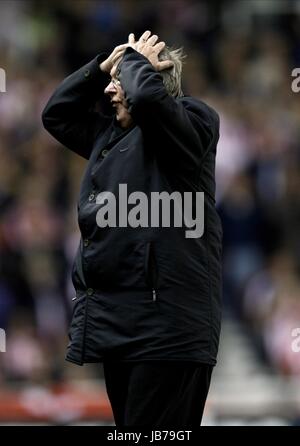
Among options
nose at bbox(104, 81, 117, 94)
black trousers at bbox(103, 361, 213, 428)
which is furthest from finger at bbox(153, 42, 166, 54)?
black trousers at bbox(103, 361, 213, 428)

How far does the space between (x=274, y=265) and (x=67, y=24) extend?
4161mm

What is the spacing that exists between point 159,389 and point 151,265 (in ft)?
1.42

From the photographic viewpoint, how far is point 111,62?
5.02m

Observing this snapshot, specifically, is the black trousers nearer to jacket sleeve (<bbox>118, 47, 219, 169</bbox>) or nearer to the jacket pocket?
the jacket pocket

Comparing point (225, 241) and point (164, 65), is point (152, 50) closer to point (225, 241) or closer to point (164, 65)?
point (164, 65)

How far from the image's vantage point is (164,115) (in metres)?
4.59

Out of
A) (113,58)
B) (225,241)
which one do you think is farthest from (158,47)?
(225,241)

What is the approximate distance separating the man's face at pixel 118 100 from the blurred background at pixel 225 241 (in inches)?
177

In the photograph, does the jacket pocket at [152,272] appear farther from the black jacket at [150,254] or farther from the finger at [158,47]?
the finger at [158,47]

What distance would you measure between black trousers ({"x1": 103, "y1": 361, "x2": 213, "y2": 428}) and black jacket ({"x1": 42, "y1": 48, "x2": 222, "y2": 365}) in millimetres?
53

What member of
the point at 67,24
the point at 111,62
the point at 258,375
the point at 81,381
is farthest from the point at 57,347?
the point at 111,62

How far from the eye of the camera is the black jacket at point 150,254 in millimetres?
4629

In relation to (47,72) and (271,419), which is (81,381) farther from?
(47,72)

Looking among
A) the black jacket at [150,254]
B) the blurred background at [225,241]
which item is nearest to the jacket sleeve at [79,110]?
the black jacket at [150,254]
